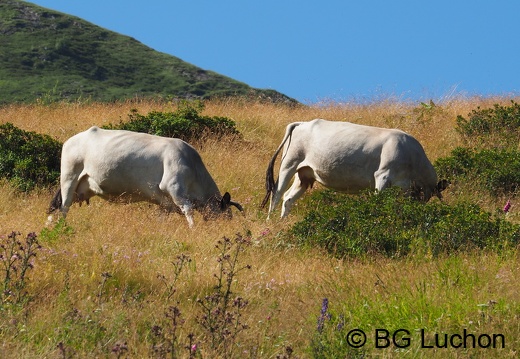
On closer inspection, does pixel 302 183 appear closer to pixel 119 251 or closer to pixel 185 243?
pixel 185 243

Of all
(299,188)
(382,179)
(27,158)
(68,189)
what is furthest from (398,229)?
(27,158)

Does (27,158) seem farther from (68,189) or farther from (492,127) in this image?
(492,127)

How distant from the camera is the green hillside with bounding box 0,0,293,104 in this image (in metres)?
69.9

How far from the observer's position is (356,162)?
14.7m

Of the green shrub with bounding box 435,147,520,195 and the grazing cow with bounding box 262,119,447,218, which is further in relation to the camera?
the green shrub with bounding box 435,147,520,195

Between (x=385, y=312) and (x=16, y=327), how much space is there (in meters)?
2.81

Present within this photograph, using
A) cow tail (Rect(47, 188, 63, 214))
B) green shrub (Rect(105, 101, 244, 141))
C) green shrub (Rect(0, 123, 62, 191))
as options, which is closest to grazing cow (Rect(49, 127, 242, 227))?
cow tail (Rect(47, 188, 63, 214))

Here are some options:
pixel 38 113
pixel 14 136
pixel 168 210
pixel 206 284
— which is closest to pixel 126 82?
pixel 38 113

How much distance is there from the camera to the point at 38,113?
2377 cm

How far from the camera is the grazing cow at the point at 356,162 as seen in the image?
47.6 feet

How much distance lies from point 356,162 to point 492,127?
752 cm

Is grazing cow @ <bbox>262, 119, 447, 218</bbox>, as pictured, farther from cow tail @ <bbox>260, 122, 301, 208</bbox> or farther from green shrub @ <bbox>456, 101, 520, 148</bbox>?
green shrub @ <bbox>456, 101, 520, 148</bbox>

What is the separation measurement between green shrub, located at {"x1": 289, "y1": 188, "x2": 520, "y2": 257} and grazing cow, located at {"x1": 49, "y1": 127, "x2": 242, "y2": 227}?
6.36 ft

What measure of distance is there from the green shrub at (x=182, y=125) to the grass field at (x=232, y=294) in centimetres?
604
